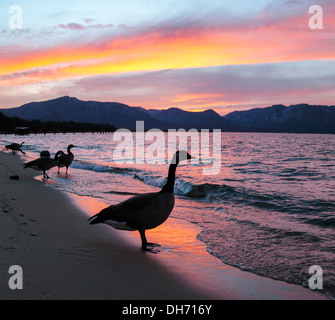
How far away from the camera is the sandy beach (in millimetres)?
4305

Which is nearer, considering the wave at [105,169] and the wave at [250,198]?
the wave at [250,198]

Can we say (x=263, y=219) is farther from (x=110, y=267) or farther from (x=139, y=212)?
(x=110, y=267)

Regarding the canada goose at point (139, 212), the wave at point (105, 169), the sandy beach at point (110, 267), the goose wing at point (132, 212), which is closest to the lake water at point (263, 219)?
the sandy beach at point (110, 267)

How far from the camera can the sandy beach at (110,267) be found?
430cm

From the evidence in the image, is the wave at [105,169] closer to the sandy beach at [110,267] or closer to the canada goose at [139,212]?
the sandy beach at [110,267]

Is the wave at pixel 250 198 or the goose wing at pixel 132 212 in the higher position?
the goose wing at pixel 132 212

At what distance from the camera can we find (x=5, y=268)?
4.48m

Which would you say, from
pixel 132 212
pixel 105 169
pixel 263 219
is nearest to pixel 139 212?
pixel 132 212

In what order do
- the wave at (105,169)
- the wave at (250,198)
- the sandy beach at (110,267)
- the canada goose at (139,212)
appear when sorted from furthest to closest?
the wave at (105,169), the wave at (250,198), the canada goose at (139,212), the sandy beach at (110,267)

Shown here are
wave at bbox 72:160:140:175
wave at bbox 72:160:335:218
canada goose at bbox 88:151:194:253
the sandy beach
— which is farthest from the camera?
wave at bbox 72:160:140:175

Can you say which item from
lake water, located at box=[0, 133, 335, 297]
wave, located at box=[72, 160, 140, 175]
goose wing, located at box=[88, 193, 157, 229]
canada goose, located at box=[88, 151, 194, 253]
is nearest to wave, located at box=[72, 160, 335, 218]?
lake water, located at box=[0, 133, 335, 297]

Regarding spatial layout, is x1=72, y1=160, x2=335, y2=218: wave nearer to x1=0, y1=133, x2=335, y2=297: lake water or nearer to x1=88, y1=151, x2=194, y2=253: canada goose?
x1=0, y1=133, x2=335, y2=297: lake water

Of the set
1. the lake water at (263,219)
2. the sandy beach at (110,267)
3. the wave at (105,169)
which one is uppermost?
the wave at (105,169)

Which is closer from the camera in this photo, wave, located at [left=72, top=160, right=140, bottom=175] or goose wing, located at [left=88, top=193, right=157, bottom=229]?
goose wing, located at [left=88, top=193, right=157, bottom=229]
